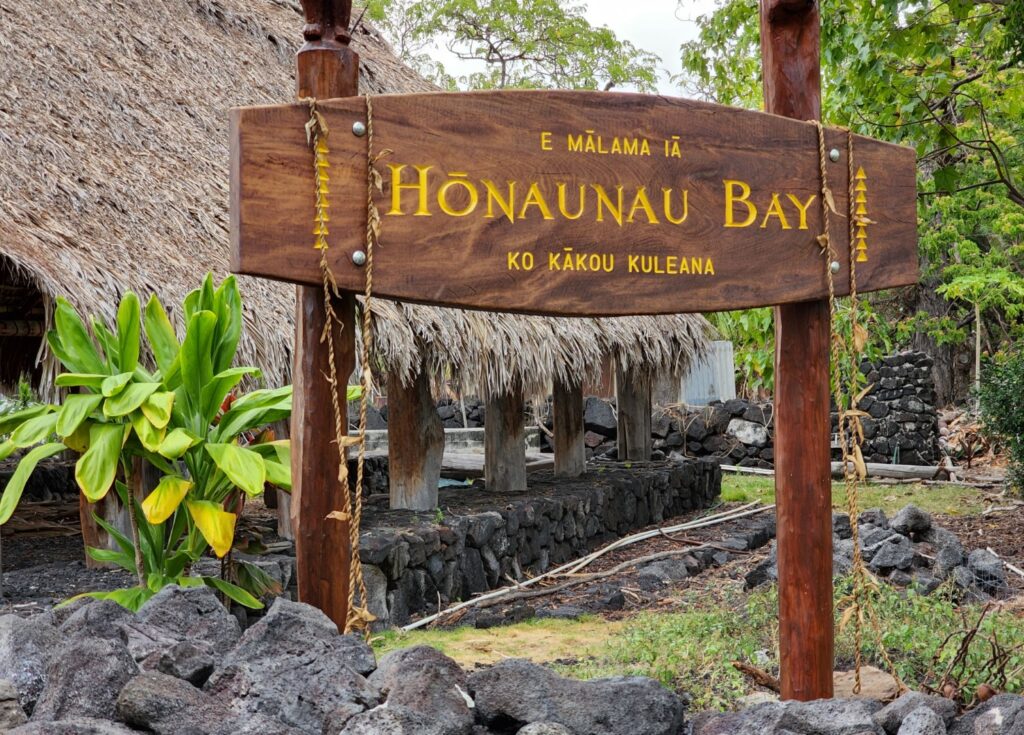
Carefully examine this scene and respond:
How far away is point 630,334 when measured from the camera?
8.27 meters

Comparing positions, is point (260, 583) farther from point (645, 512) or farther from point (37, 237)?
point (645, 512)

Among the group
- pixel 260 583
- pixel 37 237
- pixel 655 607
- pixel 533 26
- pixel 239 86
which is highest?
pixel 533 26

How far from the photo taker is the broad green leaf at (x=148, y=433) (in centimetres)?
378

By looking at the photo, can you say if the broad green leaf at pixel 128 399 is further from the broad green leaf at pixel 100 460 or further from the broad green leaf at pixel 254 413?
the broad green leaf at pixel 254 413

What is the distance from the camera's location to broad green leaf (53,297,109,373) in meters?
→ 4.04

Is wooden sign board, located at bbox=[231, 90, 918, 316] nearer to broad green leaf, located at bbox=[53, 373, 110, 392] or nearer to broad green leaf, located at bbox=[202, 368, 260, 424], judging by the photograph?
broad green leaf, located at bbox=[202, 368, 260, 424]

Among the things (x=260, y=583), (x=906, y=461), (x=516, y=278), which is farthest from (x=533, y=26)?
(x=516, y=278)

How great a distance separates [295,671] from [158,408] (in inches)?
69.4

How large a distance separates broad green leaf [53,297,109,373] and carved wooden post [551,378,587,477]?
545 cm

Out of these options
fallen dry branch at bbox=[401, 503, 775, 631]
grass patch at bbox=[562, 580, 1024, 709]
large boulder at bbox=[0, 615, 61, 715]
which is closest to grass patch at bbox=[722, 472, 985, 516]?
fallen dry branch at bbox=[401, 503, 775, 631]

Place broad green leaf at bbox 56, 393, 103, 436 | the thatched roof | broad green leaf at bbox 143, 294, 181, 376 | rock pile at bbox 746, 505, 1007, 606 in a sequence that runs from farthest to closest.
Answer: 1. rock pile at bbox 746, 505, 1007, 606
2. the thatched roof
3. broad green leaf at bbox 143, 294, 181, 376
4. broad green leaf at bbox 56, 393, 103, 436

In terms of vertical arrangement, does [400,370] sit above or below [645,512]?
above

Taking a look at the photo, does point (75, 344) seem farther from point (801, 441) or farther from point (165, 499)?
point (801, 441)

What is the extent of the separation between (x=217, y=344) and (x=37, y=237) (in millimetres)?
1434
